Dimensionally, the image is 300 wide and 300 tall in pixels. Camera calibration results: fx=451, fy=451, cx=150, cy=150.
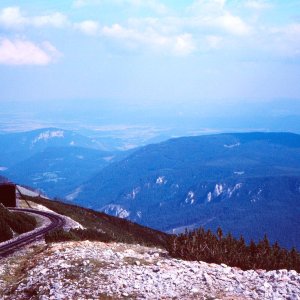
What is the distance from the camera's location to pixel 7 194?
52.3m

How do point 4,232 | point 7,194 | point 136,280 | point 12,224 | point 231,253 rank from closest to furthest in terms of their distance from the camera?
point 136,280, point 231,253, point 4,232, point 12,224, point 7,194

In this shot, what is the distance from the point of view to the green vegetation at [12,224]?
30.9 meters

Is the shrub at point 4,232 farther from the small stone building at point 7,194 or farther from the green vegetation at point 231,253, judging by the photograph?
the small stone building at point 7,194

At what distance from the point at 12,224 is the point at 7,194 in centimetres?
1871

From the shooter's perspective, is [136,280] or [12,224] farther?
[12,224]

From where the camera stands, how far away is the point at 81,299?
14383 millimetres

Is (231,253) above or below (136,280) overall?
below

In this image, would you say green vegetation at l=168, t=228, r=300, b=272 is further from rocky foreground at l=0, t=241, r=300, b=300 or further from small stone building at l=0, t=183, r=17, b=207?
small stone building at l=0, t=183, r=17, b=207

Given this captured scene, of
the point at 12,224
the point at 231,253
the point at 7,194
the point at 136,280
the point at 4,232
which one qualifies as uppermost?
the point at 136,280

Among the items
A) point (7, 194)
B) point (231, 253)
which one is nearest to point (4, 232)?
point (231, 253)

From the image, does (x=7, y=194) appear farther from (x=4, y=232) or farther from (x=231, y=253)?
(x=231, y=253)

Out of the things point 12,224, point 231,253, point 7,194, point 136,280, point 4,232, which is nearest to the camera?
point 136,280

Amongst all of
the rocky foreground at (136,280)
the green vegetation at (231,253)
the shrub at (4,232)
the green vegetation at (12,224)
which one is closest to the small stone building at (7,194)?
the green vegetation at (12,224)

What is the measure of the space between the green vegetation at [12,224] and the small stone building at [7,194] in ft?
45.9
